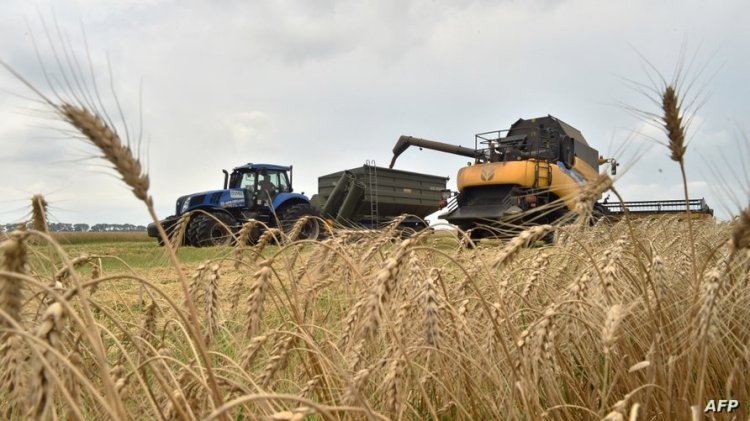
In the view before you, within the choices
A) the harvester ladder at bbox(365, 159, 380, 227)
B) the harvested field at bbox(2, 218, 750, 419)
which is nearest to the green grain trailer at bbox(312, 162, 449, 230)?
the harvester ladder at bbox(365, 159, 380, 227)

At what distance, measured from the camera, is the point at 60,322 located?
0.89 m

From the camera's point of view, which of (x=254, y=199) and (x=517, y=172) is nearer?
(x=517, y=172)

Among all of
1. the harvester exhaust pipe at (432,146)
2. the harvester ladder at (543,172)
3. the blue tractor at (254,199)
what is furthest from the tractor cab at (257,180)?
the harvester ladder at (543,172)

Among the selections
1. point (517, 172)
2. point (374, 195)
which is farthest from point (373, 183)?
point (517, 172)

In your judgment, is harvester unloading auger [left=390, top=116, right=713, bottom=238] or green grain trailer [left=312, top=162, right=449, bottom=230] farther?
green grain trailer [left=312, top=162, right=449, bottom=230]

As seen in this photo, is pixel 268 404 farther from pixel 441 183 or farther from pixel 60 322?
pixel 441 183

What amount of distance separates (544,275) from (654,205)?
17.4m

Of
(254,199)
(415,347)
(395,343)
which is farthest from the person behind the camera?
(254,199)

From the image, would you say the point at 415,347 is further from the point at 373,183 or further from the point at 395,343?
the point at 373,183

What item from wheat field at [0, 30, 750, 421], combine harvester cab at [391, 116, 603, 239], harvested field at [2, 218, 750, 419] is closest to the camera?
wheat field at [0, 30, 750, 421]

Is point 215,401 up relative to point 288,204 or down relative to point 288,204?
down

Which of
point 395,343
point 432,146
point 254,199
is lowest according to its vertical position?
point 395,343

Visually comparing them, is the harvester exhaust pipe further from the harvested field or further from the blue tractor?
the harvested field

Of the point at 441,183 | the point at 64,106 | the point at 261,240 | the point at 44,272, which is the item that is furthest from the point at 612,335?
the point at 441,183
